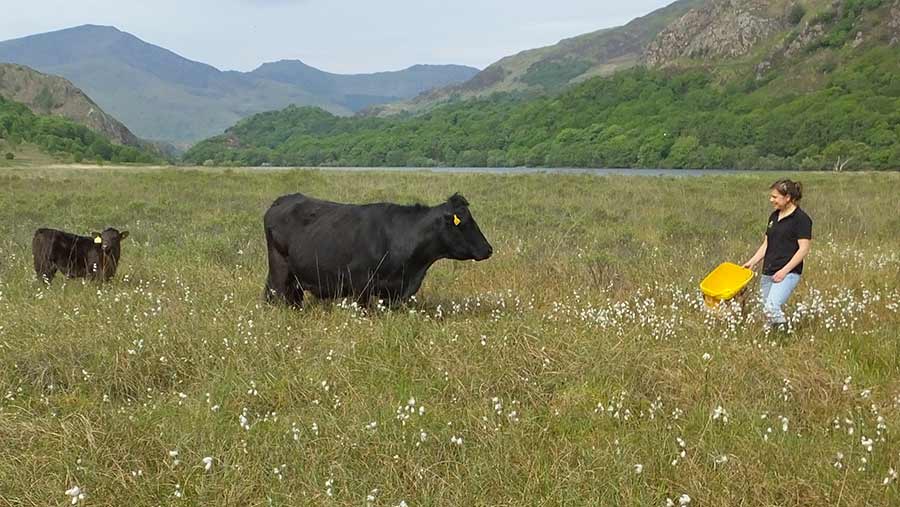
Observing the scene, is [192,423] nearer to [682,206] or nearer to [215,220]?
[215,220]

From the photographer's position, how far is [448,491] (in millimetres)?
3902

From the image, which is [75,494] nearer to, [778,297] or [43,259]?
[778,297]

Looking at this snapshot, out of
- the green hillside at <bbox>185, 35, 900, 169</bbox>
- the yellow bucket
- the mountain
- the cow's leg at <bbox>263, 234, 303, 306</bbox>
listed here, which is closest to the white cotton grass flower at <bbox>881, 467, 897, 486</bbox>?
the yellow bucket

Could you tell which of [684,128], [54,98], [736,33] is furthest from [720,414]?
[736,33]

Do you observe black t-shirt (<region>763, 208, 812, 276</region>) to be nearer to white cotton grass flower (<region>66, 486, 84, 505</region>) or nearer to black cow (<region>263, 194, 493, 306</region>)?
black cow (<region>263, 194, 493, 306</region>)

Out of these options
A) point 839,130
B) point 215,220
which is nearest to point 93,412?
point 215,220

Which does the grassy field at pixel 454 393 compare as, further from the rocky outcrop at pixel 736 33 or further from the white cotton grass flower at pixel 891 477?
the rocky outcrop at pixel 736 33

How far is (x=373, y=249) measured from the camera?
7.57 metres

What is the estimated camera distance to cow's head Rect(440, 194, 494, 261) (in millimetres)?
7680

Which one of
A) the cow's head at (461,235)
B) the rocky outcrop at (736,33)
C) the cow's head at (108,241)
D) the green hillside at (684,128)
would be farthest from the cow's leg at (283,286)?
the rocky outcrop at (736,33)

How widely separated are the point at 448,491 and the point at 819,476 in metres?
2.04

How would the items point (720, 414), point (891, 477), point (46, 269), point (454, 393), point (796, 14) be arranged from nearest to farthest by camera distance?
point (891, 477) → point (720, 414) → point (454, 393) → point (46, 269) → point (796, 14)

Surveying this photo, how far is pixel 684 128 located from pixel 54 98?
5192 inches

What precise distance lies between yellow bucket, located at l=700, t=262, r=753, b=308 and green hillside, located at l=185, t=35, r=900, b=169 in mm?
67469
